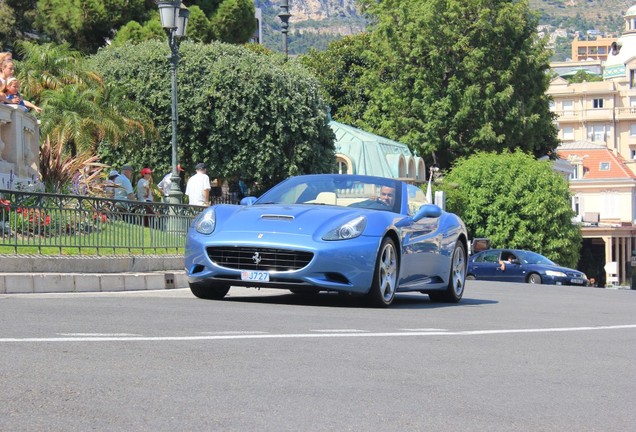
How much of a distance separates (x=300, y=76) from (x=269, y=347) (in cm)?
4154

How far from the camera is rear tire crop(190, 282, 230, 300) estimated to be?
521 inches

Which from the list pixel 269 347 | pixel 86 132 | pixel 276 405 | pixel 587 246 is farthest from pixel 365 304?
pixel 587 246

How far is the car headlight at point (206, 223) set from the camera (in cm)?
1289

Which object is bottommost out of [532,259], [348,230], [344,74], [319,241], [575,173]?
[532,259]

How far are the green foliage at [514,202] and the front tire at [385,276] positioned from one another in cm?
4937

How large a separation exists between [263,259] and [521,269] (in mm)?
30877

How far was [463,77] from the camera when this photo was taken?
210ft

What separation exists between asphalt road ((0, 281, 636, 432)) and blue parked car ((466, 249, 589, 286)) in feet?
97.4

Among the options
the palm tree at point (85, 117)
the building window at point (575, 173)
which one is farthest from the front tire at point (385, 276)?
the building window at point (575, 173)

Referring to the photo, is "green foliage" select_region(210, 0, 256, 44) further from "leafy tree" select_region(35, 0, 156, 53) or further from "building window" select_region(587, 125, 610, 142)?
"building window" select_region(587, 125, 610, 142)

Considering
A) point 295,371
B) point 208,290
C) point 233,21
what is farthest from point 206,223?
point 233,21

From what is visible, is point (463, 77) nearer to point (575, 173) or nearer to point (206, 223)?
point (206, 223)

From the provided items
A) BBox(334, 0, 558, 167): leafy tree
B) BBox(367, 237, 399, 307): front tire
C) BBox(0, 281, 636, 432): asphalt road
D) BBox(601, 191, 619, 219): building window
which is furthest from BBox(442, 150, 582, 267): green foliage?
BBox(601, 191, 619, 219): building window

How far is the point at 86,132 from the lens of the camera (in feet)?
122
